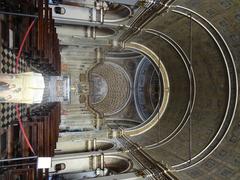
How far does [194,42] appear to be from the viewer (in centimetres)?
1004

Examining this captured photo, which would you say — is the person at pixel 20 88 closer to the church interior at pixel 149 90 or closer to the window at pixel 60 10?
the church interior at pixel 149 90

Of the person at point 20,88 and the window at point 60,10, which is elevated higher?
the window at point 60,10

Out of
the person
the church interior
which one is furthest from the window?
the person

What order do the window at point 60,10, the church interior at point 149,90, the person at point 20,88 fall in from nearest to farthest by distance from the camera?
the person at point 20,88, the church interior at point 149,90, the window at point 60,10

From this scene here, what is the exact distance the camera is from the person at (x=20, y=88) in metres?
4.47

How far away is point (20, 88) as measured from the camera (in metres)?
4.58

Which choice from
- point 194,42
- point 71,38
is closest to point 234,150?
point 194,42

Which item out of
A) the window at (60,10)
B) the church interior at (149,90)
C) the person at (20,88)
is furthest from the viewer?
the window at (60,10)

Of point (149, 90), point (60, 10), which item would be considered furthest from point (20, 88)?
point (149, 90)

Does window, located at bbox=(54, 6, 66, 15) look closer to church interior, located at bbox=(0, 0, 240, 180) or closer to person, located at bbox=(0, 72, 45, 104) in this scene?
church interior, located at bbox=(0, 0, 240, 180)

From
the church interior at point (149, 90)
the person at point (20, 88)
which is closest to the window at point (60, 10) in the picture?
the church interior at point (149, 90)

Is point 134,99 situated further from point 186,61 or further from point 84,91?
point 186,61

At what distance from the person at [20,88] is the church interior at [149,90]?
15 mm

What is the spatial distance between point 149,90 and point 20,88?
39.5 feet
